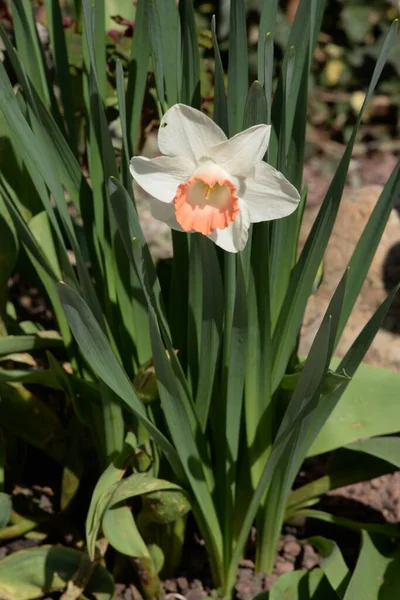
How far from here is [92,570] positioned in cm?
140

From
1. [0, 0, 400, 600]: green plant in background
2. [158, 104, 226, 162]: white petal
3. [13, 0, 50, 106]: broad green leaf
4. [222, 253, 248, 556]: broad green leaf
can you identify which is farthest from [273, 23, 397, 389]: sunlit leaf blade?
[13, 0, 50, 106]: broad green leaf

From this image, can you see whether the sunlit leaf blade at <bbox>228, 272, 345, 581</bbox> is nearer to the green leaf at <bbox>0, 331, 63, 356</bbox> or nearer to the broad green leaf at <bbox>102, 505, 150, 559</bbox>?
the broad green leaf at <bbox>102, 505, 150, 559</bbox>

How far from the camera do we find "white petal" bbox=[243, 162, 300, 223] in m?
Result: 1.06

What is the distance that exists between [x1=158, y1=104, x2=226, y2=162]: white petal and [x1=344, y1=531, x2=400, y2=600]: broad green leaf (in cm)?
77

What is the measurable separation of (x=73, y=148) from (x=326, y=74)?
2.71 metres

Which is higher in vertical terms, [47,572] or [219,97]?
[219,97]

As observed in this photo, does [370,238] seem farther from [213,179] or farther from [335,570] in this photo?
[335,570]

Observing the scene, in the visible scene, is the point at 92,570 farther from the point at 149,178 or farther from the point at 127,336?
the point at 149,178

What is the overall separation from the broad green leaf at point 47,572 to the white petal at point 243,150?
31.1 inches

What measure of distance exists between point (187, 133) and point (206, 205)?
11 centimetres

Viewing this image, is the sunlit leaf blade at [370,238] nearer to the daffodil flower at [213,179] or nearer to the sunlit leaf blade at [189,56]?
the daffodil flower at [213,179]

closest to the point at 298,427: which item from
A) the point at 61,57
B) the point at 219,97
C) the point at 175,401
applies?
the point at 175,401

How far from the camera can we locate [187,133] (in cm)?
105

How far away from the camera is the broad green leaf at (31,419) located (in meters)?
1.47
